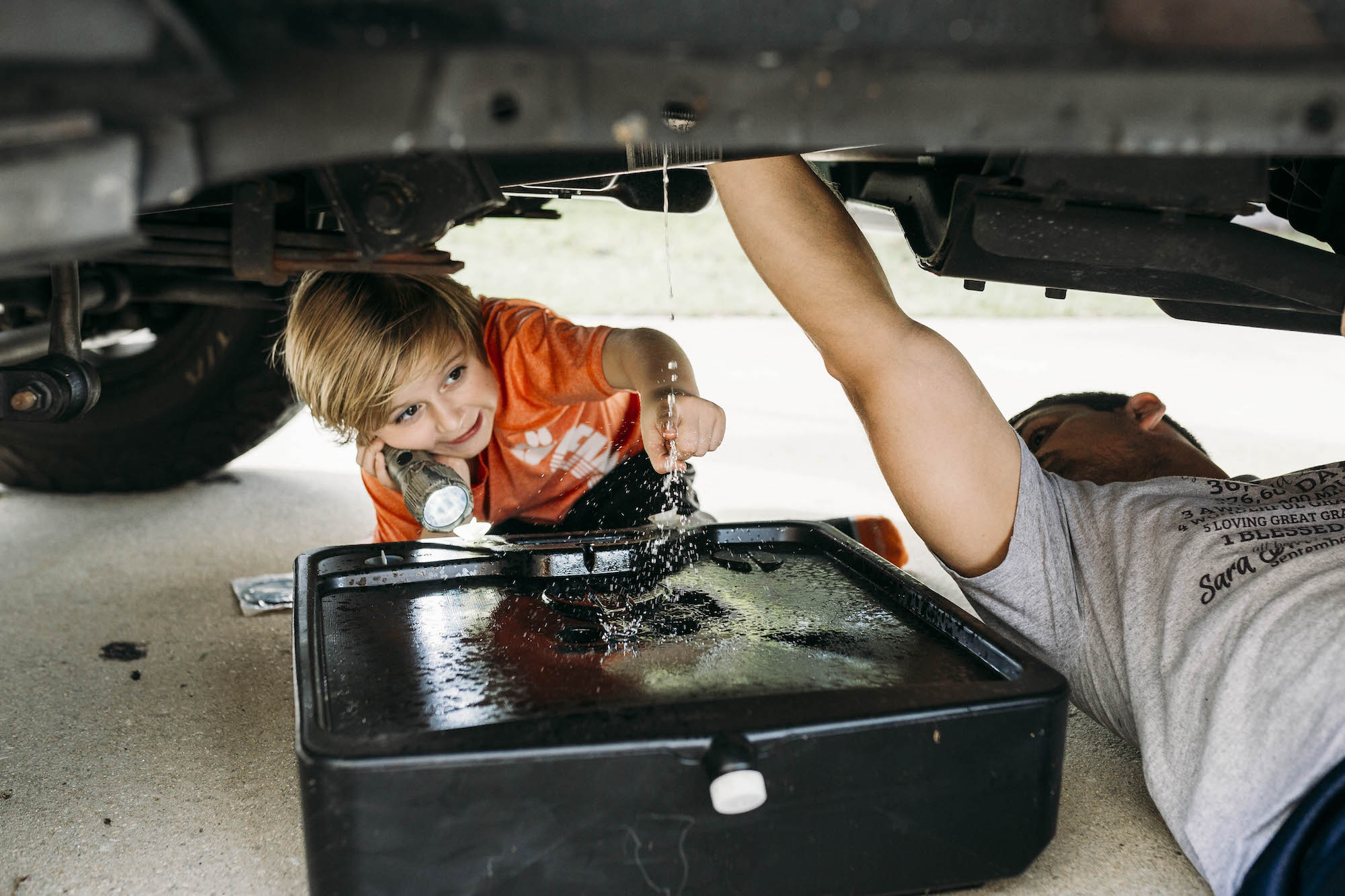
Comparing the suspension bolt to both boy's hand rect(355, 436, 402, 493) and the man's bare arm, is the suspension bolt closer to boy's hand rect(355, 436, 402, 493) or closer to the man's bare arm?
boy's hand rect(355, 436, 402, 493)

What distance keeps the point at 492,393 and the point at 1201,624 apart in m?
0.99

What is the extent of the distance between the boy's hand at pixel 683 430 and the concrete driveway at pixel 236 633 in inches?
21.3

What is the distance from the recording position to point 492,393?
1536 millimetres

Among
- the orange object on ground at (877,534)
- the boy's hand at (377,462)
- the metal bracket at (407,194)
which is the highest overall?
the metal bracket at (407,194)

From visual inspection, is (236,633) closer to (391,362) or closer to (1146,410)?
(391,362)

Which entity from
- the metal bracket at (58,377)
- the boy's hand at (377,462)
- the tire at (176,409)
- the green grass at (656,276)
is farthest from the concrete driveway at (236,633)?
the green grass at (656,276)

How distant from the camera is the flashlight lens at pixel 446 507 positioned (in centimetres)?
132

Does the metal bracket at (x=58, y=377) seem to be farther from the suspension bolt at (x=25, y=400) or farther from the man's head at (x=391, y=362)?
the man's head at (x=391, y=362)

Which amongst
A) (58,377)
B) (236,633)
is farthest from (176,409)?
(58,377)

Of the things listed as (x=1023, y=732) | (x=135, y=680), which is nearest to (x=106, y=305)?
(x=135, y=680)

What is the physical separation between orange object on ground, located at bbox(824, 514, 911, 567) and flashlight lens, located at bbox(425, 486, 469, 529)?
0.65 meters

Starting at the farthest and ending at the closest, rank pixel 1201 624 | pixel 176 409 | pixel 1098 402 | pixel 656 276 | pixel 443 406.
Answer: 1. pixel 656 276
2. pixel 176 409
3. pixel 1098 402
4. pixel 443 406
5. pixel 1201 624

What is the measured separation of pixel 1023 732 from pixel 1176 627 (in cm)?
25

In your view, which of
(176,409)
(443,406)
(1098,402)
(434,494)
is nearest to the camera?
(434,494)
